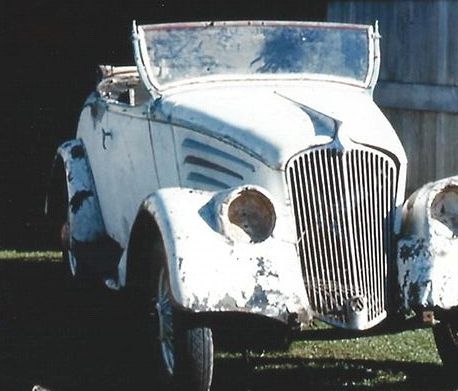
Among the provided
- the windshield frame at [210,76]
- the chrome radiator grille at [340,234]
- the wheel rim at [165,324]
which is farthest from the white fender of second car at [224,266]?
the windshield frame at [210,76]

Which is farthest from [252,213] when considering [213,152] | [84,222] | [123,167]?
[84,222]

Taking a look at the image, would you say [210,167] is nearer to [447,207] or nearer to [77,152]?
[447,207]

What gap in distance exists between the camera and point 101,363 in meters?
6.81

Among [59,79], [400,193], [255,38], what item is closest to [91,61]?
[59,79]

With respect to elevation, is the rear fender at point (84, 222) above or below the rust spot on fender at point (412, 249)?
below

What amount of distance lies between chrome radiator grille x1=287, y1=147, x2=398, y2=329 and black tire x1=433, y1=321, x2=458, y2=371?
0.71 metres

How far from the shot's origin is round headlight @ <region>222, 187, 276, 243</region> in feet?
18.8

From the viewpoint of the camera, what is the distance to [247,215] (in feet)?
18.9

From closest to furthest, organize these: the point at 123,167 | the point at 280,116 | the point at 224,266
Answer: the point at 224,266
the point at 280,116
the point at 123,167

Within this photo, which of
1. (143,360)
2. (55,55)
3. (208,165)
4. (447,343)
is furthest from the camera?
(55,55)

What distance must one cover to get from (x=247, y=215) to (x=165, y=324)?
0.65m

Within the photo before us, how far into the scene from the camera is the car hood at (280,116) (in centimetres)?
593

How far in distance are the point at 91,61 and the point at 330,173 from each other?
7.58 meters

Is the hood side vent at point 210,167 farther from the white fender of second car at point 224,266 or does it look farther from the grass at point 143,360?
the grass at point 143,360
